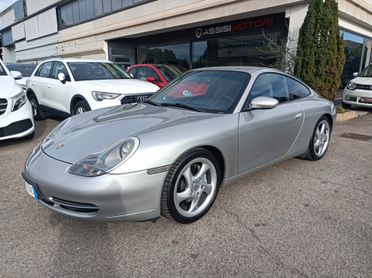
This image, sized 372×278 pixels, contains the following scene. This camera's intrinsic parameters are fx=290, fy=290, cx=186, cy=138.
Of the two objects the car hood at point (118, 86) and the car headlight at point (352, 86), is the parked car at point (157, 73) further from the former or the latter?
the car headlight at point (352, 86)

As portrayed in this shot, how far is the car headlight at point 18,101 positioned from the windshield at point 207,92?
285 cm

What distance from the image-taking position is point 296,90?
398cm

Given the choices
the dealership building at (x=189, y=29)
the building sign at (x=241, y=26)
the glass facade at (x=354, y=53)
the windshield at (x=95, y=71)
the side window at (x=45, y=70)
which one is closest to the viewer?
the windshield at (x=95, y=71)

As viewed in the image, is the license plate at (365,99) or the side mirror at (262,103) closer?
the side mirror at (262,103)

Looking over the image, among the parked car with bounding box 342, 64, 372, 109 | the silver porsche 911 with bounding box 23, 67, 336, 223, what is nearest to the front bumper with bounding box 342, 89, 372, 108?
the parked car with bounding box 342, 64, 372, 109

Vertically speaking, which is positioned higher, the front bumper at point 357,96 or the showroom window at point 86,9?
the showroom window at point 86,9

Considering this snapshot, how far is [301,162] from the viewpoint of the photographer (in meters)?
4.36

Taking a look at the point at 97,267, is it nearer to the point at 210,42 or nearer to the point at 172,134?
the point at 172,134

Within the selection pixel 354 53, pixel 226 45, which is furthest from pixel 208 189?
pixel 354 53

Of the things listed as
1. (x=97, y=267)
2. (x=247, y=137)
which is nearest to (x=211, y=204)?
(x=247, y=137)

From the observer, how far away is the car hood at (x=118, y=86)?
18.4ft

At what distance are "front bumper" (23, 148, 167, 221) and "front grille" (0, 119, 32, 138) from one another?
3.10m

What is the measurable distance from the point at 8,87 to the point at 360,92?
934 cm

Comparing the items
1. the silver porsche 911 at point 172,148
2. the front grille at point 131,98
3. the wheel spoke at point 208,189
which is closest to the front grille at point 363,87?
the silver porsche 911 at point 172,148
